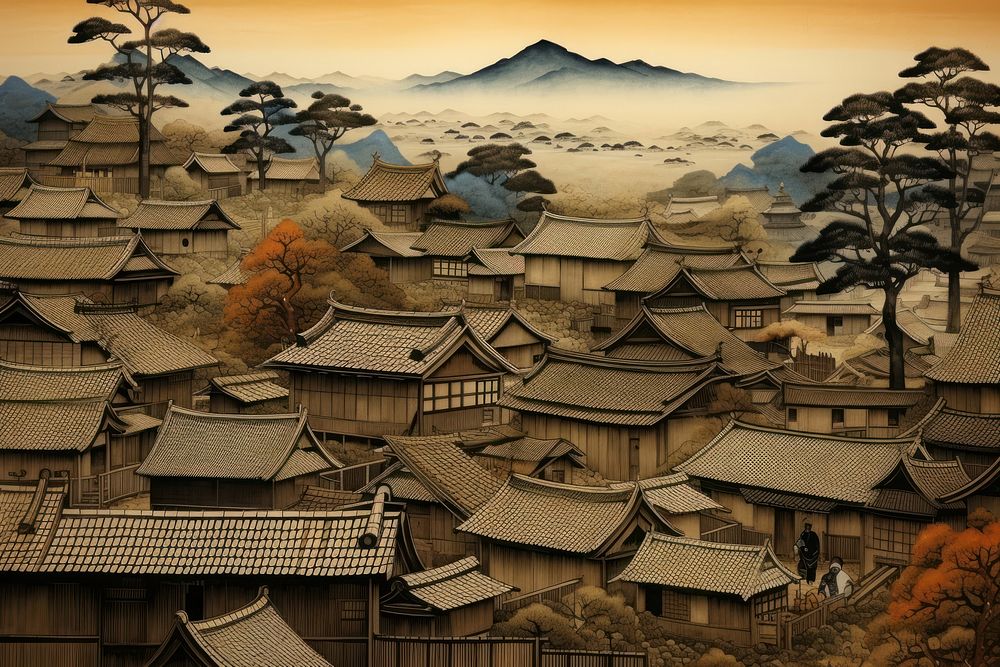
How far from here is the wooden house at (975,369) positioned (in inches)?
1303

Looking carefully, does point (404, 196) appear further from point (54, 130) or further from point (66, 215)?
point (54, 130)

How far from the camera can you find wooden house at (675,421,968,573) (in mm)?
29719

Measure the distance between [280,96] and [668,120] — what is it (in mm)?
17920

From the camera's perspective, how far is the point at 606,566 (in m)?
28.5

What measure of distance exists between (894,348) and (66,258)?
84.7ft

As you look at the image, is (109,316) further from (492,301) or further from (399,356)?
(492,301)

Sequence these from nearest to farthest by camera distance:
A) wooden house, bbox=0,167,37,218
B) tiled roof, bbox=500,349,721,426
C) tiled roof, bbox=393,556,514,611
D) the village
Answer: the village, tiled roof, bbox=393,556,514,611, tiled roof, bbox=500,349,721,426, wooden house, bbox=0,167,37,218

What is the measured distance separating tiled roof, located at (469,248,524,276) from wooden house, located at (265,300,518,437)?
1182 centimetres

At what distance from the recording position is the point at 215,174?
201 ft

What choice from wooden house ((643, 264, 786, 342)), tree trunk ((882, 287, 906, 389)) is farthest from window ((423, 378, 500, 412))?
tree trunk ((882, 287, 906, 389))

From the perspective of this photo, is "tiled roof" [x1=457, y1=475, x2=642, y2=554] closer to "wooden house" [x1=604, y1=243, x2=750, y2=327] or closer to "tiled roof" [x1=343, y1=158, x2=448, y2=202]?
"wooden house" [x1=604, y1=243, x2=750, y2=327]

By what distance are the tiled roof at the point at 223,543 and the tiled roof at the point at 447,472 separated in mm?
7730

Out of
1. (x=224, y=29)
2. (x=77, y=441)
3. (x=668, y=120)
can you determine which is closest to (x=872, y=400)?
(x=77, y=441)

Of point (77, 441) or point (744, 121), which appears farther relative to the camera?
point (744, 121)
